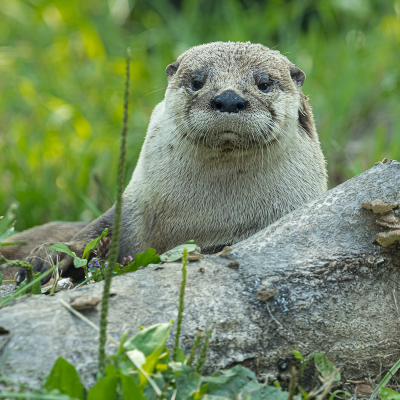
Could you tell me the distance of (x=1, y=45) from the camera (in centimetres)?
731

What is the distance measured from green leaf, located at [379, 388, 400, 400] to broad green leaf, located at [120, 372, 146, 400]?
821 millimetres

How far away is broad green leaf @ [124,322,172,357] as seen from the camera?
154 cm

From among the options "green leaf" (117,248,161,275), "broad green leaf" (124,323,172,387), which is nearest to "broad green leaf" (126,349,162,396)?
"broad green leaf" (124,323,172,387)

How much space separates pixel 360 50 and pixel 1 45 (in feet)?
15.1

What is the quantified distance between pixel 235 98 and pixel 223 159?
0.38 meters

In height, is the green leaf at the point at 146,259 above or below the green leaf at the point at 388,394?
above

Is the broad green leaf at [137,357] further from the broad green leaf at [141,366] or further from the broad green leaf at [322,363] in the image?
the broad green leaf at [322,363]

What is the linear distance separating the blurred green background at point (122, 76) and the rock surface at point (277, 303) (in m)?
1.93

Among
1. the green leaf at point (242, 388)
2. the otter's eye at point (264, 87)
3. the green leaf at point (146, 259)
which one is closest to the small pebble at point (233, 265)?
the green leaf at point (146, 259)

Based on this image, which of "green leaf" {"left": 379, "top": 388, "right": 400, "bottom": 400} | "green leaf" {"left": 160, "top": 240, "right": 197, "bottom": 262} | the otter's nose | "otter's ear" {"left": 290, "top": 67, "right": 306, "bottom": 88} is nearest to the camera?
"green leaf" {"left": 379, "top": 388, "right": 400, "bottom": 400}

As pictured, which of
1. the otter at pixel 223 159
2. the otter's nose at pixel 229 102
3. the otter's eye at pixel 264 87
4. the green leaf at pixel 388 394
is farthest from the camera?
the otter's eye at pixel 264 87

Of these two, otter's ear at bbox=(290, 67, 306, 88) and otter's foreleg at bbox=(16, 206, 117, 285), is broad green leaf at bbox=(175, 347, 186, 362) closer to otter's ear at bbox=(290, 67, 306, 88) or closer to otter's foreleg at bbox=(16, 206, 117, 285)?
otter's foreleg at bbox=(16, 206, 117, 285)

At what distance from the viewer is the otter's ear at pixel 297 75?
3.14 m

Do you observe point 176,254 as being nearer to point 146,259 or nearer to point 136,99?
point 146,259
